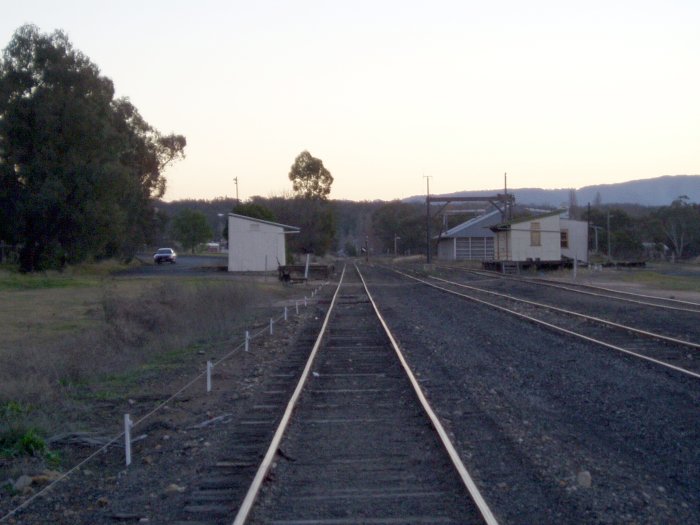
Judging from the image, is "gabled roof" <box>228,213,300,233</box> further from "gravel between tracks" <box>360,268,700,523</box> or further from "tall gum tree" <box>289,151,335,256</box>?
"gravel between tracks" <box>360,268,700,523</box>

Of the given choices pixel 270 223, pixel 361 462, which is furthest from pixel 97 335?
pixel 270 223

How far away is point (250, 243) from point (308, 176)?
104ft

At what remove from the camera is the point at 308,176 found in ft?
302

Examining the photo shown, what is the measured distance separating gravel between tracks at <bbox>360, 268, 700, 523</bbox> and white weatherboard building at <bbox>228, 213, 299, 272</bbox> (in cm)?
4312

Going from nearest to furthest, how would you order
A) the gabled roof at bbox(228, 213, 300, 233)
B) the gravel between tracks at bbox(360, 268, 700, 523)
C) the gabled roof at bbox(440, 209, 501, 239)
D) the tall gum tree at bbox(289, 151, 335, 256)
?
the gravel between tracks at bbox(360, 268, 700, 523), the gabled roof at bbox(228, 213, 300, 233), the tall gum tree at bbox(289, 151, 335, 256), the gabled roof at bbox(440, 209, 501, 239)

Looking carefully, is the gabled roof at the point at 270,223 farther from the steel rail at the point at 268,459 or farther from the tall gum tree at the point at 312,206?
the steel rail at the point at 268,459

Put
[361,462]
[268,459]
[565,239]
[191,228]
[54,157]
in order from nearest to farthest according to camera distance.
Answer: [268,459]
[361,462]
[54,157]
[565,239]
[191,228]

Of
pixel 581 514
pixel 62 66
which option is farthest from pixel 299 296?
pixel 581 514

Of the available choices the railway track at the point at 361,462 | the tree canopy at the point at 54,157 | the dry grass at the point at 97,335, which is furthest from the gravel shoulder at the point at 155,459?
the tree canopy at the point at 54,157

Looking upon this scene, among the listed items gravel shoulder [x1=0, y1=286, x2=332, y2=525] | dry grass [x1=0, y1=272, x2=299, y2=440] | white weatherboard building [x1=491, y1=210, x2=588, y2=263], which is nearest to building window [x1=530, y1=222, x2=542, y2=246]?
white weatherboard building [x1=491, y1=210, x2=588, y2=263]

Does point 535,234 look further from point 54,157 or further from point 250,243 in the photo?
point 54,157

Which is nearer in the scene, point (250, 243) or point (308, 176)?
point (250, 243)

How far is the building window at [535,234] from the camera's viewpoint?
58.3 m

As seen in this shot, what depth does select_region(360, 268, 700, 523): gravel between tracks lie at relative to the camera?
7145 millimetres
